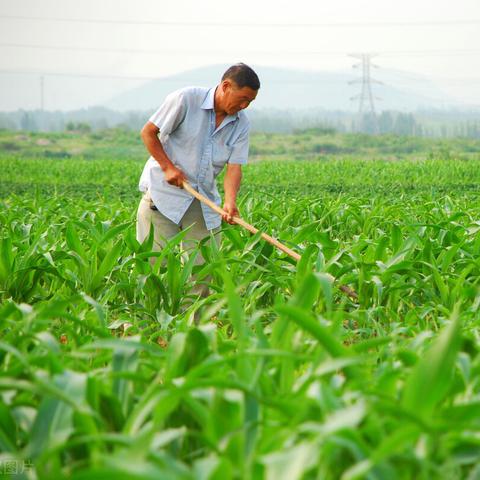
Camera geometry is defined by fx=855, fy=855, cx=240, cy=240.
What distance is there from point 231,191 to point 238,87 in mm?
663

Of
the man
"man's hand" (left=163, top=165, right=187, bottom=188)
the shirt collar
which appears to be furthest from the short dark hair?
"man's hand" (left=163, top=165, right=187, bottom=188)

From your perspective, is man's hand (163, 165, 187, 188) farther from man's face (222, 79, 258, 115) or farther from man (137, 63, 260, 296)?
man's face (222, 79, 258, 115)

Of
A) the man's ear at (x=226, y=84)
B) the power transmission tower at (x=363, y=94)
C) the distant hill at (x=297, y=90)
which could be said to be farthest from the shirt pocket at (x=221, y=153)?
the distant hill at (x=297, y=90)

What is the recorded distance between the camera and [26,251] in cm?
447

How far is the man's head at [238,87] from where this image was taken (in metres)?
4.72

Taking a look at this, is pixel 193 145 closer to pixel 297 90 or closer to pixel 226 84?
pixel 226 84

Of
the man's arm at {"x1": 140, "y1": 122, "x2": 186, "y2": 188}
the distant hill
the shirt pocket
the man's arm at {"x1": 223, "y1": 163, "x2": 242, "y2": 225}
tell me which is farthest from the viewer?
the distant hill

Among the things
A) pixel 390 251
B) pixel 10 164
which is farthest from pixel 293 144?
pixel 390 251

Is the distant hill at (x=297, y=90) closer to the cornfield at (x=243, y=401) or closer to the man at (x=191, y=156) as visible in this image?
the man at (x=191, y=156)

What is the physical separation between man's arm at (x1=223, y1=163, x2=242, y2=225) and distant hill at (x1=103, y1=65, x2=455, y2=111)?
5275 inches

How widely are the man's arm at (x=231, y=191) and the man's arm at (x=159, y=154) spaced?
11.7 inches

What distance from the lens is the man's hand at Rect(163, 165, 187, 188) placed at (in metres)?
4.93

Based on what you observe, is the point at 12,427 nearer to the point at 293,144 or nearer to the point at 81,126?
the point at 293,144

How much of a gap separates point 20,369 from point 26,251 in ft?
7.52
